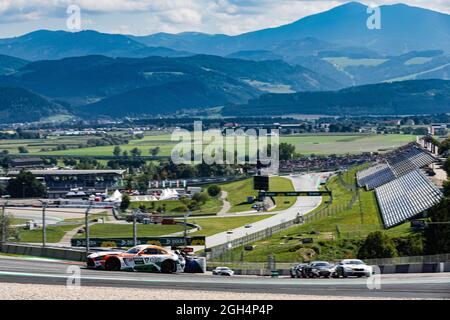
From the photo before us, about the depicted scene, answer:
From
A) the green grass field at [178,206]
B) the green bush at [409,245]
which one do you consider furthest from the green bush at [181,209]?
the green bush at [409,245]

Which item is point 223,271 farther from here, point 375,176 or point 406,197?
point 375,176

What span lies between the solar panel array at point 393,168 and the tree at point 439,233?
4868 cm

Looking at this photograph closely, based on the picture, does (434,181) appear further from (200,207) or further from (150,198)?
(150,198)

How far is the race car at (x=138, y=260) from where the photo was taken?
36625 millimetres

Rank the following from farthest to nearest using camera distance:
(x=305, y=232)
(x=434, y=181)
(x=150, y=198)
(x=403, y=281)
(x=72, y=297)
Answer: (x=150, y=198) → (x=434, y=181) → (x=305, y=232) → (x=403, y=281) → (x=72, y=297)

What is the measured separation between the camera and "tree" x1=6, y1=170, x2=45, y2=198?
146500 millimetres

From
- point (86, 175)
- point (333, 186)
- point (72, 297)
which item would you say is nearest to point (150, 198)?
point (333, 186)

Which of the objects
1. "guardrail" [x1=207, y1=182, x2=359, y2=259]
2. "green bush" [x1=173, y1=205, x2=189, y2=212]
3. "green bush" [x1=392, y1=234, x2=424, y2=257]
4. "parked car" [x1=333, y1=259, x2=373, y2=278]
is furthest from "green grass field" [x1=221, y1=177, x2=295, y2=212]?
"parked car" [x1=333, y1=259, x2=373, y2=278]

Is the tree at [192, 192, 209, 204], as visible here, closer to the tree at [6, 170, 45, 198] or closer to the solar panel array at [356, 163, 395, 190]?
the solar panel array at [356, 163, 395, 190]

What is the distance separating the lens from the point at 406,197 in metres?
86.5

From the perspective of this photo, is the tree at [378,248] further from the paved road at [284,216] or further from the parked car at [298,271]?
the paved road at [284,216]

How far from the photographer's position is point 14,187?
14650 centimetres

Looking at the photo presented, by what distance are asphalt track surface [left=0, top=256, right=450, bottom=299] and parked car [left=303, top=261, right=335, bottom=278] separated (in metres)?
3.26
